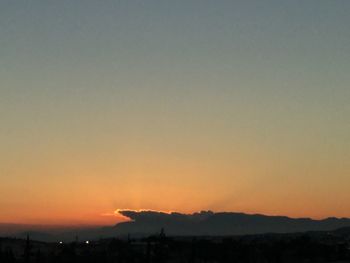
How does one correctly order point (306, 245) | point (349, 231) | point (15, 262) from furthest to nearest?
1. point (349, 231)
2. point (306, 245)
3. point (15, 262)

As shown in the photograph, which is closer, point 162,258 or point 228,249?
point 162,258

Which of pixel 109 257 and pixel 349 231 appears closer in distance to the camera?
pixel 109 257

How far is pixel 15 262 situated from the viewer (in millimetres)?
67938

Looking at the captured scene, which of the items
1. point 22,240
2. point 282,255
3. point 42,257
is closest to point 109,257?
point 42,257

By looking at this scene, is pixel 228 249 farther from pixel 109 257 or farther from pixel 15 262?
pixel 15 262

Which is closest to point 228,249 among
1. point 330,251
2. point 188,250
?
point 188,250

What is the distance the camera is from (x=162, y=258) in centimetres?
7338

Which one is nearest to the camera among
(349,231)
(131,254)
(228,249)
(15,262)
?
(15,262)

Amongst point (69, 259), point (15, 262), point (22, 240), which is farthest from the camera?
point (22, 240)

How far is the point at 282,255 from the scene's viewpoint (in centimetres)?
8062

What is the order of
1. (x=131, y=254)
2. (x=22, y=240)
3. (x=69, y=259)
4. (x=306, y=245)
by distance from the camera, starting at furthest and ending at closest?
(x=22, y=240) < (x=306, y=245) < (x=131, y=254) < (x=69, y=259)

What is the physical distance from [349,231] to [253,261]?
96.2 metres

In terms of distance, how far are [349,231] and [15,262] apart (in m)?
114

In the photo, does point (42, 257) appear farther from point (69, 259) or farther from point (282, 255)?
point (282, 255)
